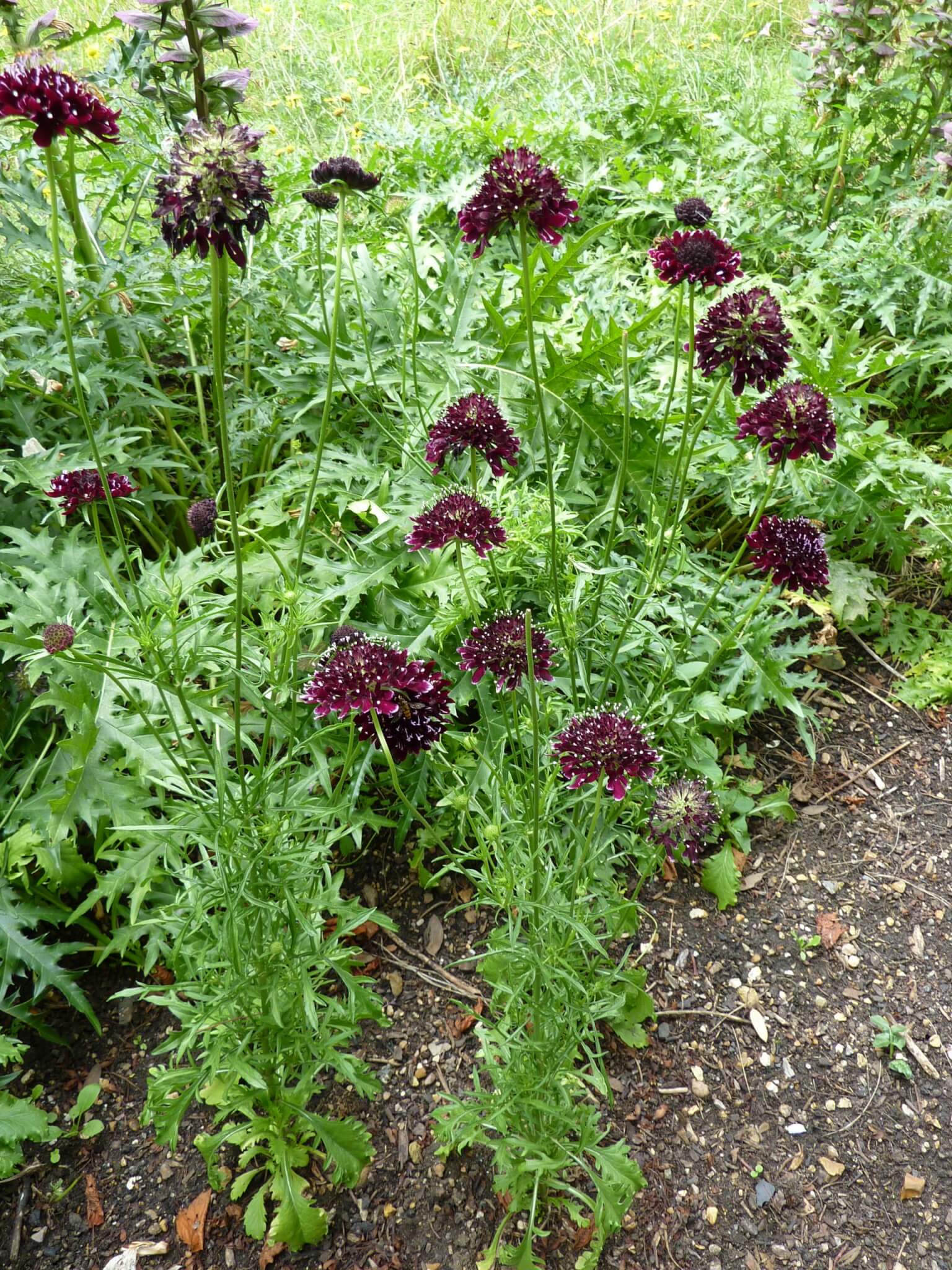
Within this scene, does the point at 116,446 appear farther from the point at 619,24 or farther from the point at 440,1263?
the point at 619,24

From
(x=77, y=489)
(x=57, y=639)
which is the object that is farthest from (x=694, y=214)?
(x=57, y=639)

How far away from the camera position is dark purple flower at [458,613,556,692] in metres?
1.74

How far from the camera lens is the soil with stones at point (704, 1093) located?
1891mm

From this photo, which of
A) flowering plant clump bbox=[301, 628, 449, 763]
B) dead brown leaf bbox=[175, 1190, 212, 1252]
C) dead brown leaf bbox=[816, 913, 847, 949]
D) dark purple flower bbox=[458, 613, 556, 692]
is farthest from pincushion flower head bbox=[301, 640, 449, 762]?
dead brown leaf bbox=[816, 913, 847, 949]

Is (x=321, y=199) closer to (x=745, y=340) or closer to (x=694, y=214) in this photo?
(x=694, y=214)

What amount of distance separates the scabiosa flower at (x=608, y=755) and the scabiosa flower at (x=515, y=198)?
2.96 ft

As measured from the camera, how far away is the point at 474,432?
1895mm

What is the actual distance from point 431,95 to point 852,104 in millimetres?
3510

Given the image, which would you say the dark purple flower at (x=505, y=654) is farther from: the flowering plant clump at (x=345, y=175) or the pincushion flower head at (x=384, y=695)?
the flowering plant clump at (x=345, y=175)

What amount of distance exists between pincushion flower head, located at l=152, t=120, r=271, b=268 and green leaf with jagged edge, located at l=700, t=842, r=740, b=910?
6.48 feet

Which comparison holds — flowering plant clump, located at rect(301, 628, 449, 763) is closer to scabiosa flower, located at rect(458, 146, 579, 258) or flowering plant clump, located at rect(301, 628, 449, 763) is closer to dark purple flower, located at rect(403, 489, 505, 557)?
dark purple flower, located at rect(403, 489, 505, 557)

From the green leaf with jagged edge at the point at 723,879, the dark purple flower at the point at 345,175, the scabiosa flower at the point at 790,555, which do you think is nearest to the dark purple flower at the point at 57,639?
the dark purple flower at the point at 345,175

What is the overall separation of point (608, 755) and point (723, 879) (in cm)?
108

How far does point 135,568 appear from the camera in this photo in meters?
2.96
